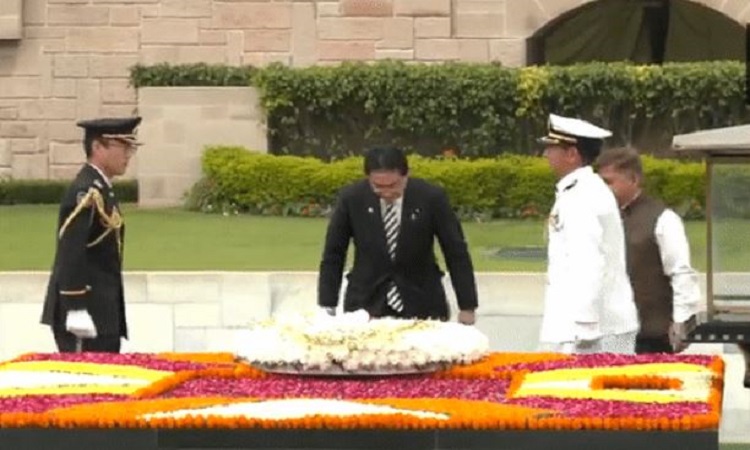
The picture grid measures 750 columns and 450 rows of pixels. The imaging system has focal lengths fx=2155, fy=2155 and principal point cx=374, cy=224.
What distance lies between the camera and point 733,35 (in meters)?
24.7

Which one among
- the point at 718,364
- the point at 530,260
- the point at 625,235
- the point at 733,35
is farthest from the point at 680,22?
the point at 718,364

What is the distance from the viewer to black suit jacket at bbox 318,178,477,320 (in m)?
9.28

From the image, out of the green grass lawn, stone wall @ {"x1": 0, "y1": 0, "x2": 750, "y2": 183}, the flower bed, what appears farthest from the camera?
stone wall @ {"x1": 0, "y1": 0, "x2": 750, "y2": 183}

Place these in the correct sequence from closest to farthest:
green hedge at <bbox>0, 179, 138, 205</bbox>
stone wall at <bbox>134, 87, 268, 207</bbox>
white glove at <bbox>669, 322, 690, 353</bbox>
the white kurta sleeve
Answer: white glove at <bbox>669, 322, 690, 353</bbox>, the white kurta sleeve, stone wall at <bbox>134, 87, 268, 207</bbox>, green hedge at <bbox>0, 179, 138, 205</bbox>

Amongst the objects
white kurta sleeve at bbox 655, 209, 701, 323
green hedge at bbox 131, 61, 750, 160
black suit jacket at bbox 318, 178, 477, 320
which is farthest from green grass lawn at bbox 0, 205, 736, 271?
white kurta sleeve at bbox 655, 209, 701, 323

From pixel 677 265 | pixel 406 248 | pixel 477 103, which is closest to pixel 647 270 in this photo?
pixel 677 265

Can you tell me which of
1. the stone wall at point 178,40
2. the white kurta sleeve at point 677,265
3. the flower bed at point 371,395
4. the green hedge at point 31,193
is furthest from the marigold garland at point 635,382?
the stone wall at point 178,40

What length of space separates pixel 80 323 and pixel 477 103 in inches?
450

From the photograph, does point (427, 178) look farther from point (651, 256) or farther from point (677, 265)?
point (677, 265)

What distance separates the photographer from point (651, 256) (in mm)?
8867

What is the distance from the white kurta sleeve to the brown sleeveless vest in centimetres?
4

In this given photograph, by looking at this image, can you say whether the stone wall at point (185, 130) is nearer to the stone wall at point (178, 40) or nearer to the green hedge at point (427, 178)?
the green hedge at point (427, 178)

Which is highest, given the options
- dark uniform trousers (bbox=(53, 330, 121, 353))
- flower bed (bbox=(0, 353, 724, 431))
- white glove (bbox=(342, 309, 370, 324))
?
white glove (bbox=(342, 309, 370, 324))

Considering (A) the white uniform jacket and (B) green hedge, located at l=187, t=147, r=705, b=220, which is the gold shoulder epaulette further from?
(B) green hedge, located at l=187, t=147, r=705, b=220
